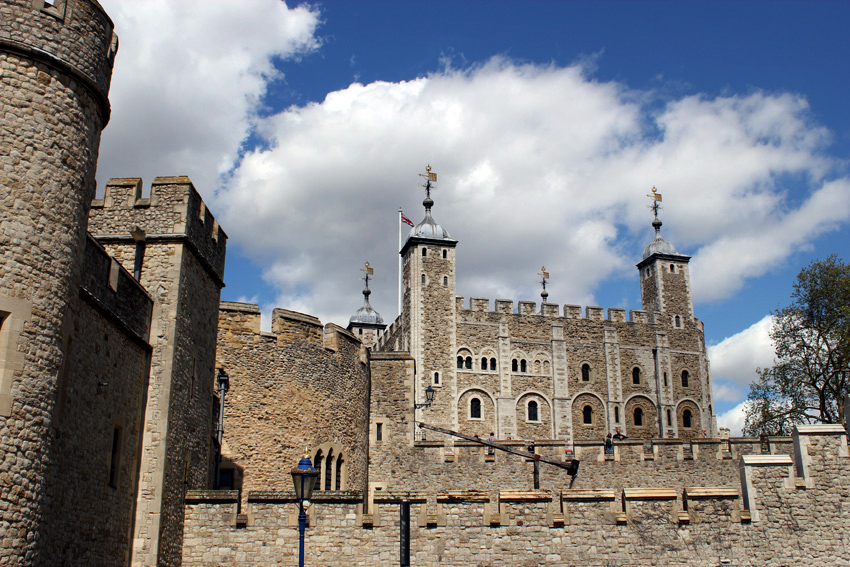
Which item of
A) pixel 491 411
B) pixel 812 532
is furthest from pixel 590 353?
pixel 812 532

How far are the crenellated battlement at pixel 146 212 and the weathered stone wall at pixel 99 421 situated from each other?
1.23 meters

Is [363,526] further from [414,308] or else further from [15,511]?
[414,308]

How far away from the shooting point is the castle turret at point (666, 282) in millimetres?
50844

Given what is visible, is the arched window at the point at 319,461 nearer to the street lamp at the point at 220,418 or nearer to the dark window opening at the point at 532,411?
the street lamp at the point at 220,418

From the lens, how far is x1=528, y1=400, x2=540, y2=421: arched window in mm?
45444

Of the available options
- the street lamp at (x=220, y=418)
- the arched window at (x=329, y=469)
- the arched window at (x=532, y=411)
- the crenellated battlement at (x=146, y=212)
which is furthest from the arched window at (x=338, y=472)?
the arched window at (x=532, y=411)

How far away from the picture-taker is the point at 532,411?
4562 cm

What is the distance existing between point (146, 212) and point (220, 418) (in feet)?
16.0

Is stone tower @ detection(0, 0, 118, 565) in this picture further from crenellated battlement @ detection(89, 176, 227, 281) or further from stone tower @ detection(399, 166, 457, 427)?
stone tower @ detection(399, 166, 457, 427)

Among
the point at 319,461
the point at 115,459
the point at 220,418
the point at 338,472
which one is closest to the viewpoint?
the point at 115,459

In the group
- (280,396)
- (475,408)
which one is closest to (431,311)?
(475,408)

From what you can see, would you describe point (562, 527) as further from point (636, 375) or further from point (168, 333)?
point (636, 375)

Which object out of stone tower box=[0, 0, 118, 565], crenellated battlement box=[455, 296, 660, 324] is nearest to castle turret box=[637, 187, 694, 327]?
crenellated battlement box=[455, 296, 660, 324]

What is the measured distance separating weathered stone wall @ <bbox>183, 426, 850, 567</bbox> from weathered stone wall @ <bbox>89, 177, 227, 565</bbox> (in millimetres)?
883
